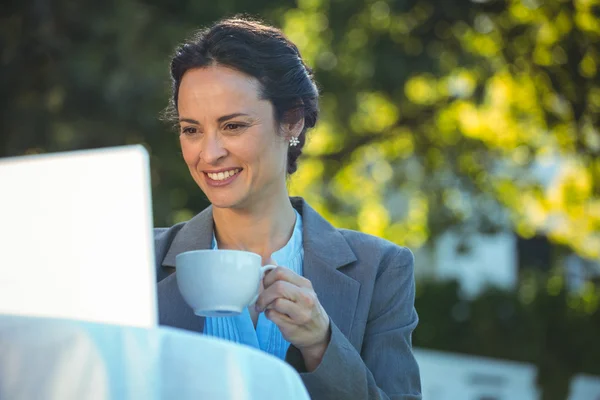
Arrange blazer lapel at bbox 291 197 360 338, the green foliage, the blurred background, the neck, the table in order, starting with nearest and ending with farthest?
the table < blazer lapel at bbox 291 197 360 338 < the neck < the blurred background < the green foliage

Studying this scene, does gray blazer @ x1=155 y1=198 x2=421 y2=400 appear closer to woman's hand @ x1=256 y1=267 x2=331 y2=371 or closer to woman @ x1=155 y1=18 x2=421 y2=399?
woman @ x1=155 y1=18 x2=421 y2=399

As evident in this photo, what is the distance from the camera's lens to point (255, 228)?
2.41 meters

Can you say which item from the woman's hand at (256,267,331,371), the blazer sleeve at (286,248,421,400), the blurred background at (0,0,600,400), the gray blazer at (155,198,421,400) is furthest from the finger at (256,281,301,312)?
the blurred background at (0,0,600,400)

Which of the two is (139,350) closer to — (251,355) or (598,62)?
(251,355)

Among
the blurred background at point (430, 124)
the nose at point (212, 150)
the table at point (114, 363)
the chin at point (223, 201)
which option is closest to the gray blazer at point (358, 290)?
the chin at point (223, 201)

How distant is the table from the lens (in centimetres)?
117

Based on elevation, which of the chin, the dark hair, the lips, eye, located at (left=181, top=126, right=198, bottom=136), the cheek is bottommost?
the chin

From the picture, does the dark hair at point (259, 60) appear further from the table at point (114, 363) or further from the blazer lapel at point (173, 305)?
the table at point (114, 363)

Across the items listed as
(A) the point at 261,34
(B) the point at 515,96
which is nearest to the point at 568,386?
(B) the point at 515,96

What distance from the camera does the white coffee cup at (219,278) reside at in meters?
1.73

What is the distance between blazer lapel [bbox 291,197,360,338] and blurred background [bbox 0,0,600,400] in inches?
178

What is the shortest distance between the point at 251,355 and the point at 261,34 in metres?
1.26

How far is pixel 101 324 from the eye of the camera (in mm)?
1196

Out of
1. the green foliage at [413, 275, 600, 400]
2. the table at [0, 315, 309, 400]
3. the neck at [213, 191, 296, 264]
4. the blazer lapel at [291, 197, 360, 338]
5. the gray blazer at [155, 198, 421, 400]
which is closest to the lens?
the table at [0, 315, 309, 400]
